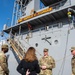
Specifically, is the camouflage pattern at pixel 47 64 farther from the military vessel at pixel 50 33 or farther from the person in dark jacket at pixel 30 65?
the military vessel at pixel 50 33

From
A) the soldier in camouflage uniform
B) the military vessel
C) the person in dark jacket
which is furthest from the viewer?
the military vessel

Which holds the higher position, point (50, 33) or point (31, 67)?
point (50, 33)

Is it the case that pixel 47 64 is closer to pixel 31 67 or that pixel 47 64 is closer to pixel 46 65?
pixel 46 65


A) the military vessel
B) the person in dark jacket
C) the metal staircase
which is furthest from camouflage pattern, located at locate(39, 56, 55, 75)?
the metal staircase

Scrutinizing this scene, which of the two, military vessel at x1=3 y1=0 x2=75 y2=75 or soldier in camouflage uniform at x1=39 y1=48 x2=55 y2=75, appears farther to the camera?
military vessel at x1=3 y1=0 x2=75 y2=75

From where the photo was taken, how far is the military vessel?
1062 centimetres

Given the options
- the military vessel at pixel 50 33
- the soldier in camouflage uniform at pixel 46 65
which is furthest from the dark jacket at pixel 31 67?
the military vessel at pixel 50 33

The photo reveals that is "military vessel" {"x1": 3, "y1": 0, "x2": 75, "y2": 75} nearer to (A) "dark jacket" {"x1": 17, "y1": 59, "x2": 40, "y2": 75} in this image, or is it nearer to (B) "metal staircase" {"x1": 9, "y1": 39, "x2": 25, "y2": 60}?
(B) "metal staircase" {"x1": 9, "y1": 39, "x2": 25, "y2": 60}

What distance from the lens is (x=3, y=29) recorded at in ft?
55.5

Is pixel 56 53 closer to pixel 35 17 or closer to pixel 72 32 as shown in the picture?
pixel 72 32

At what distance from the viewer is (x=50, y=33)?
12219mm

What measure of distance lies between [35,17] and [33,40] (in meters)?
2.10

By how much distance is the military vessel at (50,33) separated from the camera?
1062 centimetres

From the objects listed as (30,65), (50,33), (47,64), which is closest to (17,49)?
(50,33)
